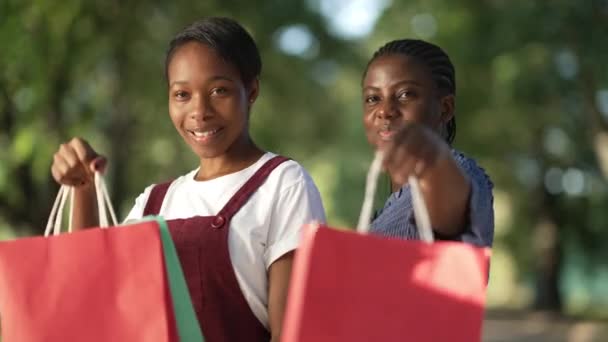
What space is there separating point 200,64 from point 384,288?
763mm

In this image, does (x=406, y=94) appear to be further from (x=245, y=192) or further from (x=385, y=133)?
(x=245, y=192)

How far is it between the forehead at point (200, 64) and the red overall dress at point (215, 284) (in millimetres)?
335

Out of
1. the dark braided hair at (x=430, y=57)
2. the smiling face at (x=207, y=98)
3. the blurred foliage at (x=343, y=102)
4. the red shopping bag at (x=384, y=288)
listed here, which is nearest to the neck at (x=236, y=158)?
the smiling face at (x=207, y=98)

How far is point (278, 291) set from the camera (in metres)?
2.06

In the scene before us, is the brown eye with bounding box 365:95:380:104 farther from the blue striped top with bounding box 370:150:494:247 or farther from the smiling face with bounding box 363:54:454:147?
the blue striped top with bounding box 370:150:494:247

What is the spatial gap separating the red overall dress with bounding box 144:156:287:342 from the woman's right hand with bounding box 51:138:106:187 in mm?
272

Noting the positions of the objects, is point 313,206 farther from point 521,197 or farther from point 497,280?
point 497,280

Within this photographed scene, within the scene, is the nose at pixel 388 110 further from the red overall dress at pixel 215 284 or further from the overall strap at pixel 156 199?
the overall strap at pixel 156 199

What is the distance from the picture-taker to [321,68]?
52.3 feet

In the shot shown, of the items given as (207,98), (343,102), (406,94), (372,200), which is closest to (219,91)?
(207,98)

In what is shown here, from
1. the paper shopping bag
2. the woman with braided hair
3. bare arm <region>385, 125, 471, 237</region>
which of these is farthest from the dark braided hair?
the paper shopping bag

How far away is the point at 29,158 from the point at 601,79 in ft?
25.0

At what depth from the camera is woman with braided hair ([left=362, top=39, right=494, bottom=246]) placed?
5.56 feet

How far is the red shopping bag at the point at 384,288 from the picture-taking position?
1714 mm
